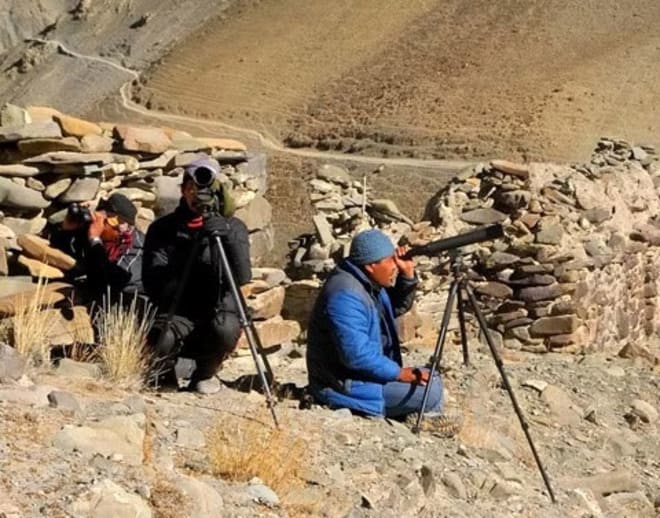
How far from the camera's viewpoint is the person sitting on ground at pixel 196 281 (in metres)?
7.55

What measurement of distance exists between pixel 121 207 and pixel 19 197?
0.86 meters

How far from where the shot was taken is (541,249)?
12.1 metres

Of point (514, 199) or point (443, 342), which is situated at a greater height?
point (514, 199)

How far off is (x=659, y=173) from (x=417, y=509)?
9.86 m

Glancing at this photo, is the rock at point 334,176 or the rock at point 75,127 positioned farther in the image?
the rock at point 334,176

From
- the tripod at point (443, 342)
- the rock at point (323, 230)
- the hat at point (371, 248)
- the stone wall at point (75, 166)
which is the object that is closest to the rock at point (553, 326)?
the rock at point (323, 230)

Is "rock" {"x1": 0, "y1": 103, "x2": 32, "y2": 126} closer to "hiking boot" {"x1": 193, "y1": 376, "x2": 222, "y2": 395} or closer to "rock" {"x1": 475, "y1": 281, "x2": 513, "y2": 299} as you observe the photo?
"hiking boot" {"x1": 193, "y1": 376, "x2": 222, "y2": 395}

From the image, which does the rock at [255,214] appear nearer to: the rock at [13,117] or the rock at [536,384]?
the rock at [13,117]

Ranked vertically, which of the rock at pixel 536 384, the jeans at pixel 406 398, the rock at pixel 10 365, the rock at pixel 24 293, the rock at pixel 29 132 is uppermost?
the rock at pixel 29 132

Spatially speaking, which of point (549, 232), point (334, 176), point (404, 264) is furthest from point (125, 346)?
point (334, 176)

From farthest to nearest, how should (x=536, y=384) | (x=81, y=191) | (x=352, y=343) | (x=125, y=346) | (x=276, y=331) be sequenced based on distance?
(x=276, y=331), (x=536, y=384), (x=81, y=191), (x=125, y=346), (x=352, y=343)

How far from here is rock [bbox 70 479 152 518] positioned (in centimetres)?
476

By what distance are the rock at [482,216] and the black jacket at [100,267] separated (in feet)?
16.2

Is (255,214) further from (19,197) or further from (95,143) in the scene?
(19,197)
